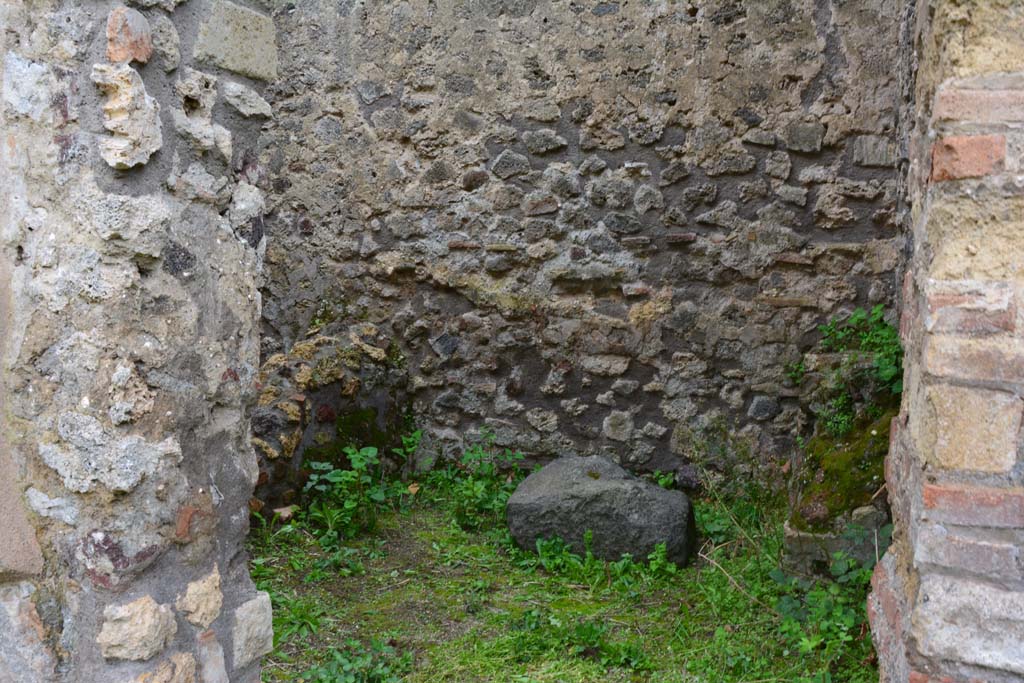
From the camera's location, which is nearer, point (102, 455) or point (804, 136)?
point (102, 455)

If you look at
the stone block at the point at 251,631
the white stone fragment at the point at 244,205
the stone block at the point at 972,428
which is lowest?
the stone block at the point at 251,631

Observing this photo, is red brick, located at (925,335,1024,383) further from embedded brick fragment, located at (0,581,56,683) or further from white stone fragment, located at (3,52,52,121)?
embedded brick fragment, located at (0,581,56,683)

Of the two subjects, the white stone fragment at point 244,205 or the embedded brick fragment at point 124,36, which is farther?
the white stone fragment at point 244,205

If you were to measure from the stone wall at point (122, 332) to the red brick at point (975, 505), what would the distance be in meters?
1.57

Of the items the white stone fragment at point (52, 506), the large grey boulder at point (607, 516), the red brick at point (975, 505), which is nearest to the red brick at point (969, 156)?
the red brick at point (975, 505)

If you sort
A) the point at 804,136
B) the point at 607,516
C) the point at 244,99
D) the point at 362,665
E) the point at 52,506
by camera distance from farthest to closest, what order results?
the point at 804,136, the point at 607,516, the point at 362,665, the point at 244,99, the point at 52,506

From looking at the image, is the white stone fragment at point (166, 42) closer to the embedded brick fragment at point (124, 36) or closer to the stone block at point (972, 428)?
the embedded brick fragment at point (124, 36)

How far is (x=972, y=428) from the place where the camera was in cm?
188

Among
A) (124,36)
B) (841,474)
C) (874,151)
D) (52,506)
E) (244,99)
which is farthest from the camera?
(874,151)

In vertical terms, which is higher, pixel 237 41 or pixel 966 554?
pixel 237 41

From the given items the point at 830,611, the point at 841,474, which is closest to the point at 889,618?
the point at 830,611

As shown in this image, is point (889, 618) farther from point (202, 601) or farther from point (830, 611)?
point (202, 601)

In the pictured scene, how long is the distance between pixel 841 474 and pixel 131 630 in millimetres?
2635

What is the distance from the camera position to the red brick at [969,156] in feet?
6.02
